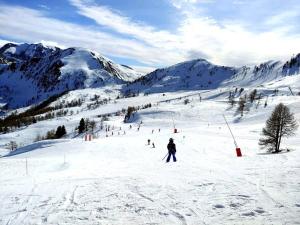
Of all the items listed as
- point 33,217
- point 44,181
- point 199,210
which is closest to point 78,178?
point 44,181

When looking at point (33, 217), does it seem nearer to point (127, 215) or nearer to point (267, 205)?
point (127, 215)

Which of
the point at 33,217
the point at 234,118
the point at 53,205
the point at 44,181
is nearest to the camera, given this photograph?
the point at 33,217

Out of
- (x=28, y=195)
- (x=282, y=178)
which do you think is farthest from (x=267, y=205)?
(x=28, y=195)

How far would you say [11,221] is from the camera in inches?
542

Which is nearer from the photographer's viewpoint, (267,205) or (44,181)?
(267,205)

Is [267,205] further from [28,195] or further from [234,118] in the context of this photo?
[234,118]

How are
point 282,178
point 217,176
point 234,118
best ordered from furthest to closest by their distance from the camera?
point 234,118 < point 217,176 < point 282,178

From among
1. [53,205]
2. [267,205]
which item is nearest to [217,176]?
[267,205]

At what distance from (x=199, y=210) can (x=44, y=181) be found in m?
10.5

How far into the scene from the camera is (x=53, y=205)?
605 inches

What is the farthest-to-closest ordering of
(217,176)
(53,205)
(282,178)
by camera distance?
1. (217,176)
2. (282,178)
3. (53,205)

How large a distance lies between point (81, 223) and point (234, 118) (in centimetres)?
16546

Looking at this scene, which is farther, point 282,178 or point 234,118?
point 234,118

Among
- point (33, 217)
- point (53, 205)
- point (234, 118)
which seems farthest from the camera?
point (234, 118)
